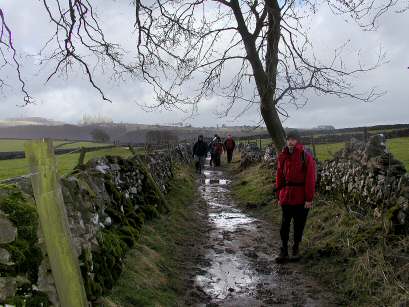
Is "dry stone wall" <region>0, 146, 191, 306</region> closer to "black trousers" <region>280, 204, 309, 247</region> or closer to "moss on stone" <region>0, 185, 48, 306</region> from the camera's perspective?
"moss on stone" <region>0, 185, 48, 306</region>

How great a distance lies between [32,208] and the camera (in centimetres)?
387

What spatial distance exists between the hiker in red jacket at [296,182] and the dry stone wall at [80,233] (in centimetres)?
254

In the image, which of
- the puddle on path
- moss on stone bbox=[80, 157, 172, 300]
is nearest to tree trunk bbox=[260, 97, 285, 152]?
the puddle on path

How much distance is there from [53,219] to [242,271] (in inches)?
175

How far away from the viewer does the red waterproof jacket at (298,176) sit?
→ 7.55 m

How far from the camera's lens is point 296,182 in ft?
25.1

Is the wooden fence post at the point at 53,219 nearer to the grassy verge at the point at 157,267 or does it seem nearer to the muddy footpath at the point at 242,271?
the grassy verge at the point at 157,267

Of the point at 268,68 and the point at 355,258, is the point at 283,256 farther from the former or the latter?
the point at 268,68

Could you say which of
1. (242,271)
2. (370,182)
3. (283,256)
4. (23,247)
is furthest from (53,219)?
(370,182)

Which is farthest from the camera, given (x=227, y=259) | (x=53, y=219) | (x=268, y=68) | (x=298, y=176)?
(x=268, y=68)

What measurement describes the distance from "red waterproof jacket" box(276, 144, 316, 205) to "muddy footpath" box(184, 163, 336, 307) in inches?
42.9

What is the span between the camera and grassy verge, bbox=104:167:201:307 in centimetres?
548

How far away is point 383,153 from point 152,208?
484cm

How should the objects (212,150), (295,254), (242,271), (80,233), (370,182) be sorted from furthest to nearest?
(212,150)
(370,182)
(295,254)
(242,271)
(80,233)
